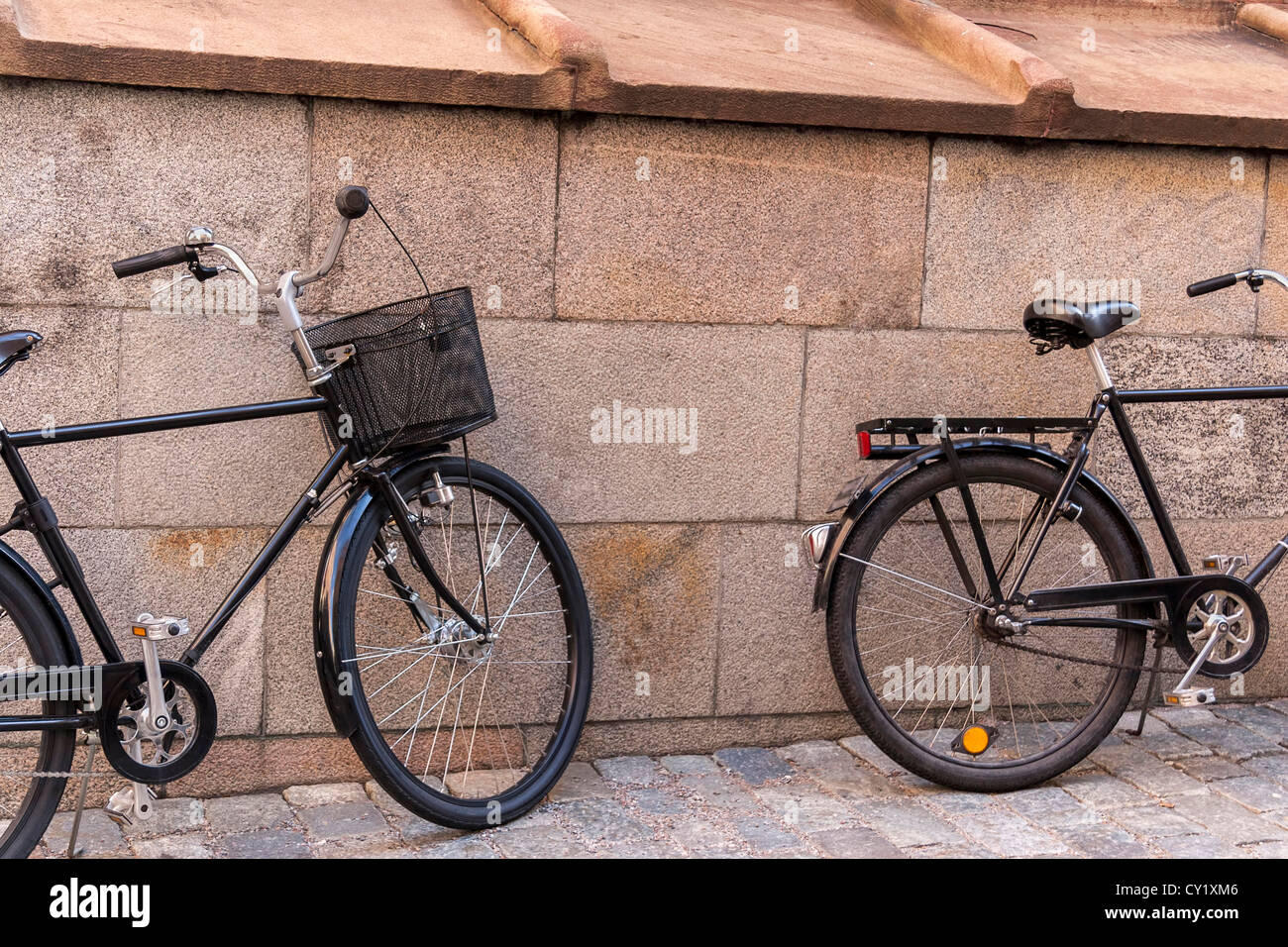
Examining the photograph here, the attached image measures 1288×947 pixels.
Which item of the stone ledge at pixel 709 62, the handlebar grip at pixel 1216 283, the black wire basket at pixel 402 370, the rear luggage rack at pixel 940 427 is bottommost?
the rear luggage rack at pixel 940 427

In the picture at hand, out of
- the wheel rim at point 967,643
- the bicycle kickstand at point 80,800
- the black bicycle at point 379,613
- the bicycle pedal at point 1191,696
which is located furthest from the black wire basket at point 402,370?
the bicycle pedal at point 1191,696

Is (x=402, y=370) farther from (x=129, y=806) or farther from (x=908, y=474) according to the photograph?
(x=908, y=474)

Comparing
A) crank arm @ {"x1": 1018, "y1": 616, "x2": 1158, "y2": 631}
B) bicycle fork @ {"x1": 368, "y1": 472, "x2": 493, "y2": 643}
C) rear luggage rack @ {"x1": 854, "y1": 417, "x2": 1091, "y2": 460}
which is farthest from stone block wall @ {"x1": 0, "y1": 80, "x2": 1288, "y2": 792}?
crank arm @ {"x1": 1018, "y1": 616, "x2": 1158, "y2": 631}

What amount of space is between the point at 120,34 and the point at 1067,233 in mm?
2922

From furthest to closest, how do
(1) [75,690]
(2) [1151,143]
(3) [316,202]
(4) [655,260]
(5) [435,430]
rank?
(2) [1151,143], (4) [655,260], (3) [316,202], (5) [435,430], (1) [75,690]

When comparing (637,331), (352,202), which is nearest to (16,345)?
(352,202)

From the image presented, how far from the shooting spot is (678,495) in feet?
14.5

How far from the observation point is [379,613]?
4227 mm

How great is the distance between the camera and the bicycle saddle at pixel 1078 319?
13.4 ft

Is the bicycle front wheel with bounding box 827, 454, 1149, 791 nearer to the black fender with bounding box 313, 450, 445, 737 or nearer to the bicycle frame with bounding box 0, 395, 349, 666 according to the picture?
the black fender with bounding box 313, 450, 445, 737

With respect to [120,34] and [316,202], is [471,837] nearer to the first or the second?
[316,202]

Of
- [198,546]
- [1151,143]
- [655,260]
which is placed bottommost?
[198,546]

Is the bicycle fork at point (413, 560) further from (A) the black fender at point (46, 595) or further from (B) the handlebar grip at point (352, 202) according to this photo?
(A) the black fender at point (46, 595)

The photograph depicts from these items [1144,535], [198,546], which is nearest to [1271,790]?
[1144,535]
